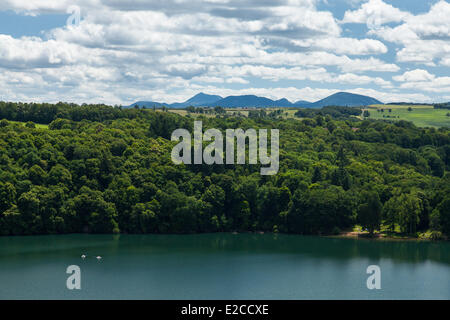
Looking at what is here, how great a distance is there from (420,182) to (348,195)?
46.3 ft

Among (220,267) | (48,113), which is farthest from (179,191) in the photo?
(48,113)

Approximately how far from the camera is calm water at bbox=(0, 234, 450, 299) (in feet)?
180

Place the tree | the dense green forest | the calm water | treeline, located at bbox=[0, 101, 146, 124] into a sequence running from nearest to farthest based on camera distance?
1. the calm water
2. the tree
3. the dense green forest
4. treeline, located at bbox=[0, 101, 146, 124]

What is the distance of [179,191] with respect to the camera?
92.8m

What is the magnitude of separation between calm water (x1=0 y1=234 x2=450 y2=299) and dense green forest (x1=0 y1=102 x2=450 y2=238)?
10.8 feet

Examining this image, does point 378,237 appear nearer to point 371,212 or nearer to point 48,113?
point 371,212

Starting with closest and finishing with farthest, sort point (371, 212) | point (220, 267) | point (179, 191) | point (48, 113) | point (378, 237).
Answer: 1. point (220, 267)
2. point (371, 212)
3. point (378, 237)
4. point (179, 191)
5. point (48, 113)

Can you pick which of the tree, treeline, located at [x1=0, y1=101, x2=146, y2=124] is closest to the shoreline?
the tree

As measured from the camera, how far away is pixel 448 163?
125 meters

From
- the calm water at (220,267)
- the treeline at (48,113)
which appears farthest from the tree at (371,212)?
the treeline at (48,113)

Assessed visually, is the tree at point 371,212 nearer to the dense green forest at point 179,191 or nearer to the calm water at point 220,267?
the dense green forest at point 179,191

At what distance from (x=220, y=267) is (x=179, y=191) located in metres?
28.9

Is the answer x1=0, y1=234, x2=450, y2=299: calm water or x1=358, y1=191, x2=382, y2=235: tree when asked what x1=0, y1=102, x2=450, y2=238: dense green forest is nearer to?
x1=358, y1=191, x2=382, y2=235: tree

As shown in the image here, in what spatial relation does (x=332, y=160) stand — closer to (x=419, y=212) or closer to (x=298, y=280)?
(x=419, y=212)
